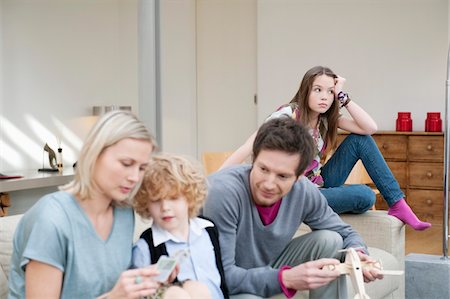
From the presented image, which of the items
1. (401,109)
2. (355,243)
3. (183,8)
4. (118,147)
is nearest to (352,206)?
(355,243)

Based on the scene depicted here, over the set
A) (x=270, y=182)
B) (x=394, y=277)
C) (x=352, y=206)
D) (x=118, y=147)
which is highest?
(x=118, y=147)

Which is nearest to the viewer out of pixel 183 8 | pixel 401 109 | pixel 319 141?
pixel 319 141

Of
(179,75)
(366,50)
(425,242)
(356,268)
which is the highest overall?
(366,50)

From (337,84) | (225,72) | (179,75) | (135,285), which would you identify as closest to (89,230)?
(135,285)

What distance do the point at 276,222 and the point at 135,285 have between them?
0.88m

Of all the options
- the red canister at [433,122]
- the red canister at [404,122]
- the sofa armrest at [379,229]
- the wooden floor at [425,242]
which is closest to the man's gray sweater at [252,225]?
the sofa armrest at [379,229]

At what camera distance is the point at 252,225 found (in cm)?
260

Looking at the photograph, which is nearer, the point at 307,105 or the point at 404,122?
the point at 307,105

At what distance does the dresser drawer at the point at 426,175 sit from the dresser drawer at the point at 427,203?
66 mm

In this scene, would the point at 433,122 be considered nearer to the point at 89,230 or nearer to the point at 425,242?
the point at 425,242

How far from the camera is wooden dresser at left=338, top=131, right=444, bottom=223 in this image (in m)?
7.50

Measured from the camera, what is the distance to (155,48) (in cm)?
537

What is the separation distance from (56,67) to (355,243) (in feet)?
17.9

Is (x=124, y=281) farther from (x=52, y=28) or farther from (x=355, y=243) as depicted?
(x=52, y=28)
